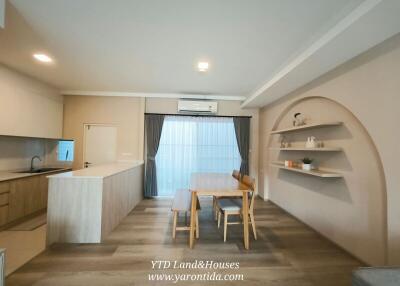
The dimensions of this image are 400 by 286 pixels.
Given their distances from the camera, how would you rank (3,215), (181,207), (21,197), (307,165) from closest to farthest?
(181,207) < (3,215) < (307,165) < (21,197)

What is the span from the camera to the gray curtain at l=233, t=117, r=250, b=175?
4742 mm

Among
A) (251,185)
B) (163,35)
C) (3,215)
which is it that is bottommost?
(3,215)

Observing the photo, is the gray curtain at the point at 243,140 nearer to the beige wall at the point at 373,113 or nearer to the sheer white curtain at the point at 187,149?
the sheer white curtain at the point at 187,149

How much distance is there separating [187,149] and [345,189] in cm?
322

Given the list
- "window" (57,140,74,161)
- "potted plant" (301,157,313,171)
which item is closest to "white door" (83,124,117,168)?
"window" (57,140,74,161)

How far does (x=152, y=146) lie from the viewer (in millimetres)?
4543

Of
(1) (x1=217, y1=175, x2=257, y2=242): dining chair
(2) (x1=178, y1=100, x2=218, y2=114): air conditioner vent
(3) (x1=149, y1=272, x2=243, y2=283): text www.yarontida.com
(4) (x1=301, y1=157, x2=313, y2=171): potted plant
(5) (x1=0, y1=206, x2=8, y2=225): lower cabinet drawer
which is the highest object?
(2) (x1=178, y1=100, x2=218, y2=114): air conditioner vent

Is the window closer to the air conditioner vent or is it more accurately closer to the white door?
the white door

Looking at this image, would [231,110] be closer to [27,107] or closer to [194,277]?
[194,277]

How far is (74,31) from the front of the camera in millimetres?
2068

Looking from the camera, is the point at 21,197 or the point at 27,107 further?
the point at 27,107

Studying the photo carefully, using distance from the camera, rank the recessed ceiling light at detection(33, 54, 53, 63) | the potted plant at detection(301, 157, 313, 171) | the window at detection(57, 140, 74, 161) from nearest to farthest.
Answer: the recessed ceiling light at detection(33, 54, 53, 63)
the potted plant at detection(301, 157, 313, 171)
the window at detection(57, 140, 74, 161)

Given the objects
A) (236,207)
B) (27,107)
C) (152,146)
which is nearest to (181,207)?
(236,207)

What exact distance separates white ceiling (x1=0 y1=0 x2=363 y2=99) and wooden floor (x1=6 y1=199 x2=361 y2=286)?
8.32ft
